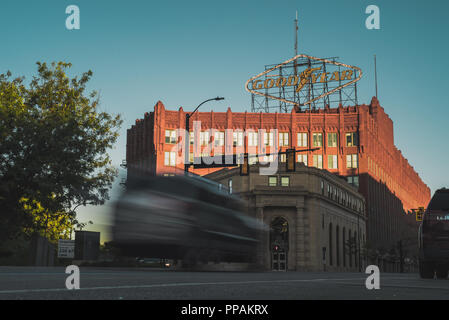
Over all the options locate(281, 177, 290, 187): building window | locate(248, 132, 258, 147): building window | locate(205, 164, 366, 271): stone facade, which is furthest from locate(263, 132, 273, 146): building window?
locate(281, 177, 290, 187): building window

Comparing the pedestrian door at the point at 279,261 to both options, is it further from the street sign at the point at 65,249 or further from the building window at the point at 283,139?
the street sign at the point at 65,249

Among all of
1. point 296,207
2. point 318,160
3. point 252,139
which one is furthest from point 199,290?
point 318,160

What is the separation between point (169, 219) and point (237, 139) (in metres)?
60.8

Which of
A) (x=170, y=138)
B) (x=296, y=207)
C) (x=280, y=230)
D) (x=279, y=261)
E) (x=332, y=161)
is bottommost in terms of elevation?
(x=279, y=261)

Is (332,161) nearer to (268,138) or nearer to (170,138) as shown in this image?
(268,138)

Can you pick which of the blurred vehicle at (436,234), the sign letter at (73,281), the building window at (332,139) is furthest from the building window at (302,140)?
the sign letter at (73,281)

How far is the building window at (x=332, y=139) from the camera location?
3270 inches

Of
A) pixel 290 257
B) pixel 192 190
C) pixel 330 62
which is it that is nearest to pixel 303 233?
pixel 290 257

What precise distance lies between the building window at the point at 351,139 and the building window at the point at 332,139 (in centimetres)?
204

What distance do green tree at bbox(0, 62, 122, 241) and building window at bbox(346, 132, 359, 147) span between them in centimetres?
5577

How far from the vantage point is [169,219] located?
2027 cm

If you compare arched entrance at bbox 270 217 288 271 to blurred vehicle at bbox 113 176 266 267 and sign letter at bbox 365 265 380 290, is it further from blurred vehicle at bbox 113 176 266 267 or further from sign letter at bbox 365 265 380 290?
sign letter at bbox 365 265 380 290
